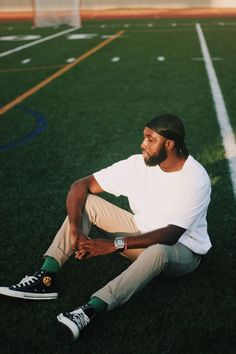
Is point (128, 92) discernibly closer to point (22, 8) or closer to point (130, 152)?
point (130, 152)

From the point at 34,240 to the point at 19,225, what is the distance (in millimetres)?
379

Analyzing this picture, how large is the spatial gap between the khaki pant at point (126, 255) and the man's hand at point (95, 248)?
210mm

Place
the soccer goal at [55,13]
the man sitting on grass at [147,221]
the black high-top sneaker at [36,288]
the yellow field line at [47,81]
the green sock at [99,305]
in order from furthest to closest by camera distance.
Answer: the soccer goal at [55,13], the yellow field line at [47,81], the black high-top sneaker at [36,288], the man sitting on grass at [147,221], the green sock at [99,305]

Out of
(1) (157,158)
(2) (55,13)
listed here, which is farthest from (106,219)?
(2) (55,13)

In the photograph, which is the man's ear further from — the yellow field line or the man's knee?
the yellow field line

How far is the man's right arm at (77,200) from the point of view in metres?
3.84

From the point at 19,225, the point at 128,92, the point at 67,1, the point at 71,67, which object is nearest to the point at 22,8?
the point at 67,1

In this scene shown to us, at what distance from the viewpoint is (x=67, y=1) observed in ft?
98.0

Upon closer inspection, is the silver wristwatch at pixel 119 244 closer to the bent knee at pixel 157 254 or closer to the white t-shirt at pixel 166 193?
the bent knee at pixel 157 254

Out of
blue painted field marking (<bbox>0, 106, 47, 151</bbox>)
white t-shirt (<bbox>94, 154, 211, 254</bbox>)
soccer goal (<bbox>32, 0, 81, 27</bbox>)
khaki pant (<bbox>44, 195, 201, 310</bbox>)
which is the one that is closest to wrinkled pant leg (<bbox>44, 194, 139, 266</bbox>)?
khaki pant (<bbox>44, 195, 201, 310</bbox>)

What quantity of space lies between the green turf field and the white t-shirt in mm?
443

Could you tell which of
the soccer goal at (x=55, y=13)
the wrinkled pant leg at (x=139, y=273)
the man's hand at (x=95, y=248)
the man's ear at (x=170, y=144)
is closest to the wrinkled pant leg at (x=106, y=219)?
the man's hand at (x=95, y=248)

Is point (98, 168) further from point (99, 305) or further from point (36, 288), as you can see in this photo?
point (99, 305)

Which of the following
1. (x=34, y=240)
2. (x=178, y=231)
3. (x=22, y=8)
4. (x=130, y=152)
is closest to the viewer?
(x=178, y=231)
